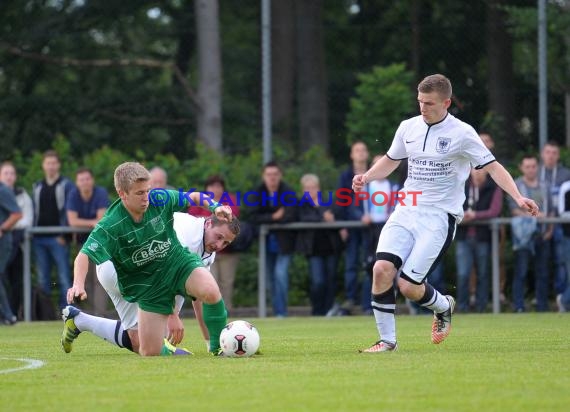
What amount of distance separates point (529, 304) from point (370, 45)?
5.95 metres

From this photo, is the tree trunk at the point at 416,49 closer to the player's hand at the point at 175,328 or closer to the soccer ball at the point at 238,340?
the player's hand at the point at 175,328

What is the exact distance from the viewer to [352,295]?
17.7 meters

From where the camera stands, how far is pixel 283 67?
76.9 ft

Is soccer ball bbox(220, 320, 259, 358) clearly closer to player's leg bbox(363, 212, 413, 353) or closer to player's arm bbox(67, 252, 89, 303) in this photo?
player's leg bbox(363, 212, 413, 353)

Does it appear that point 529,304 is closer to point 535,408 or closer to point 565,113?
point 565,113

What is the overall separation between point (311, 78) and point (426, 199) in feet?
46.6

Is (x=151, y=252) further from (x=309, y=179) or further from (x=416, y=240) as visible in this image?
(x=309, y=179)

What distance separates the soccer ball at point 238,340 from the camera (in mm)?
9617

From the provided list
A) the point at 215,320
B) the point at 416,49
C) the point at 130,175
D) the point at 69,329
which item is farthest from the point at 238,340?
the point at 416,49

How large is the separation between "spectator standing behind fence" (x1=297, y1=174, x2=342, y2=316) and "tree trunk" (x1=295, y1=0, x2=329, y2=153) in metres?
3.55

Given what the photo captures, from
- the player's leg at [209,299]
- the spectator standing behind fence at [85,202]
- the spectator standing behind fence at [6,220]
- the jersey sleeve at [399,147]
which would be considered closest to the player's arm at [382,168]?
the jersey sleeve at [399,147]

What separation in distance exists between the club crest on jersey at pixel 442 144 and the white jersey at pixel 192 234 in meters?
2.05

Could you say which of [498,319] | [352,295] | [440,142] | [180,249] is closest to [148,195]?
[180,249]

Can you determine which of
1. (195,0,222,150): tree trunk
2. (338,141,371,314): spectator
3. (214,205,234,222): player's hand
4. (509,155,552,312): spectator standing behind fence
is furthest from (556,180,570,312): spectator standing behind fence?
(214,205,234,222): player's hand
